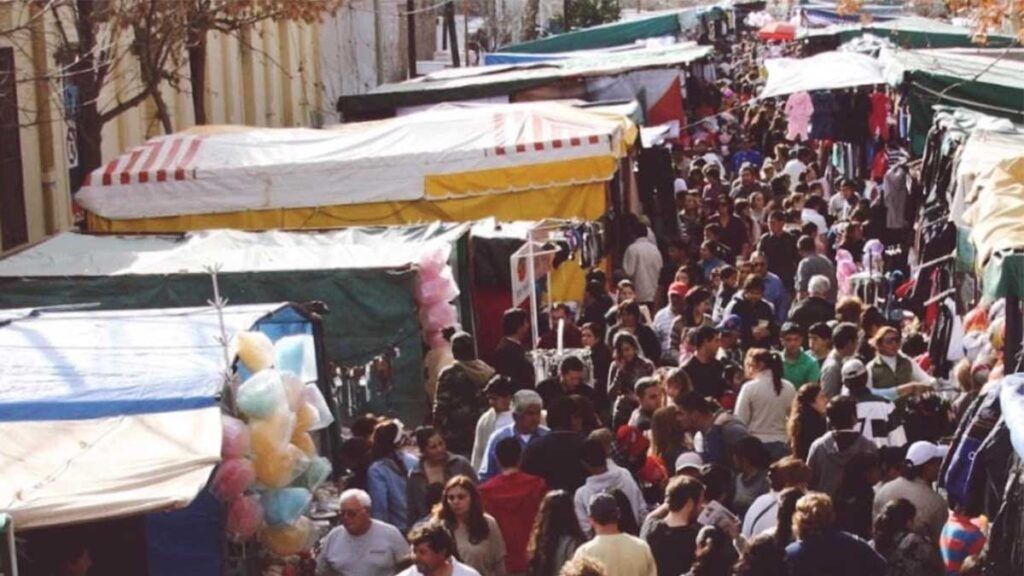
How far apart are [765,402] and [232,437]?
3.99 metres

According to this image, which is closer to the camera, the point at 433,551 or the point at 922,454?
the point at 433,551

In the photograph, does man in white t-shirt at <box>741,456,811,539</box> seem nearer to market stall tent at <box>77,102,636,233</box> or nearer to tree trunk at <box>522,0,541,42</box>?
market stall tent at <box>77,102,636,233</box>

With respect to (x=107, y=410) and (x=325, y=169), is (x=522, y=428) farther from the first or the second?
(x=325, y=169)

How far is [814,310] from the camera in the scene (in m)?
14.9

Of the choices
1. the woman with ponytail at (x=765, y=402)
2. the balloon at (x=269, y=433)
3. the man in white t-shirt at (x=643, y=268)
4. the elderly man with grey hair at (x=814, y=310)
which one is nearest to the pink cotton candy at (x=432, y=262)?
the elderly man with grey hair at (x=814, y=310)

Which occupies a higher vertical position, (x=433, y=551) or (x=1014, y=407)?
(x=1014, y=407)

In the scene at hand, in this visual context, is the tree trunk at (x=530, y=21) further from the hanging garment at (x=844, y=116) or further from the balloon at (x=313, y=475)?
the balloon at (x=313, y=475)

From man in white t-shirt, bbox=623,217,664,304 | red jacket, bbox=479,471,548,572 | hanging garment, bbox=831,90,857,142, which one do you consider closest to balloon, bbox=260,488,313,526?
red jacket, bbox=479,471,548,572

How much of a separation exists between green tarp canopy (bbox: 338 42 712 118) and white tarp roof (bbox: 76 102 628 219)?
6.86 metres

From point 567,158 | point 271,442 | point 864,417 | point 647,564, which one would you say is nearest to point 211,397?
point 271,442

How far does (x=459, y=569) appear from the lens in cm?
834

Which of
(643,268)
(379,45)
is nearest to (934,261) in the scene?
(643,268)

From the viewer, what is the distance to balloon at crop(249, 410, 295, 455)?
9617mm

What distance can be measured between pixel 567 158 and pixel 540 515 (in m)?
10.8
